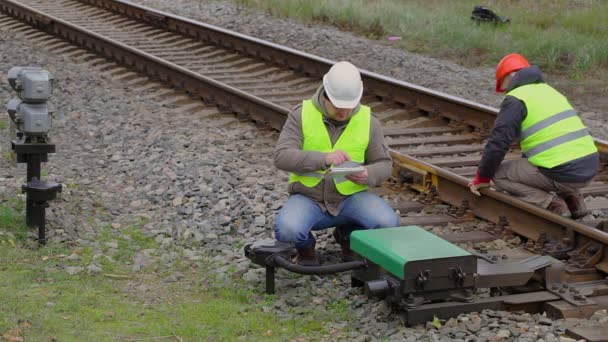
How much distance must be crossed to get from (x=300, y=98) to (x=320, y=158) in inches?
206

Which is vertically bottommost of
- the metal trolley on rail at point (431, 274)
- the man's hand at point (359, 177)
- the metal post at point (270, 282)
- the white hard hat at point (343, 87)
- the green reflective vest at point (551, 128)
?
the metal post at point (270, 282)

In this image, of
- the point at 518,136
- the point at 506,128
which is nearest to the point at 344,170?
the point at 506,128

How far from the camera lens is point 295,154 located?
6344mm

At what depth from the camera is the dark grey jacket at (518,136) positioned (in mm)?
6934

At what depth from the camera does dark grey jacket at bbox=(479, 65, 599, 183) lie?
273 inches

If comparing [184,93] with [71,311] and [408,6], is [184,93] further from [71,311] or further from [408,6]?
[408,6]

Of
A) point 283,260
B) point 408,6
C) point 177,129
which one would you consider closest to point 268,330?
→ point 283,260

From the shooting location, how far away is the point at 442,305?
18.6 ft

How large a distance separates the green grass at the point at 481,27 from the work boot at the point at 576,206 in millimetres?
6617

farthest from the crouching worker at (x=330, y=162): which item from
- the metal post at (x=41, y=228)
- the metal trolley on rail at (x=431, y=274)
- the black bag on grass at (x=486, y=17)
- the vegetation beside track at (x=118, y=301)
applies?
the black bag on grass at (x=486, y=17)

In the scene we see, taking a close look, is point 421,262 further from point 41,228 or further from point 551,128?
point 41,228

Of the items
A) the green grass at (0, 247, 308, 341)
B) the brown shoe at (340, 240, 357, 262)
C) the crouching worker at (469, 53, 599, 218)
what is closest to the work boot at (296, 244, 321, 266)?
the brown shoe at (340, 240, 357, 262)

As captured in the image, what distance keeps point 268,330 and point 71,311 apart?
1134 mm

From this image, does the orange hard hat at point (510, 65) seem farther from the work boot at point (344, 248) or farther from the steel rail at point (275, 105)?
the work boot at point (344, 248)
